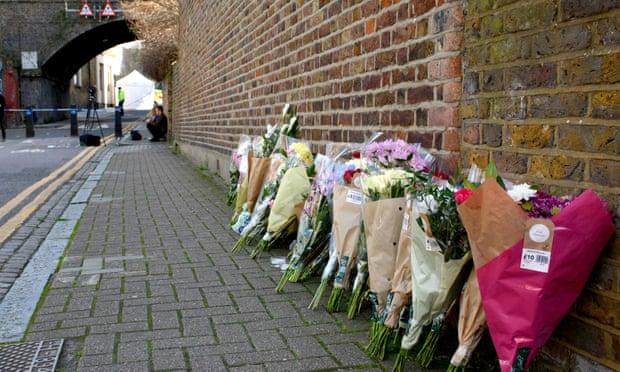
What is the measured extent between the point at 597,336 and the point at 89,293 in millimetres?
3041

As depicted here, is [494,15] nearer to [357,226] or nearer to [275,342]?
[357,226]

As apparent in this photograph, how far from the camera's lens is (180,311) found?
3621 millimetres

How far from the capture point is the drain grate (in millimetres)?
2805

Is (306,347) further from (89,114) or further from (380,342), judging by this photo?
(89,114)

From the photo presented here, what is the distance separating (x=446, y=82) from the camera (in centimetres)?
328

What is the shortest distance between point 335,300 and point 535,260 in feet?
5.34

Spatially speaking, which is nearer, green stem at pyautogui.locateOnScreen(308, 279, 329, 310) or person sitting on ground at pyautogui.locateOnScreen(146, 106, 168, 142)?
green stem at pyautogui.locateOnScreen(308, 279, 329, 310)

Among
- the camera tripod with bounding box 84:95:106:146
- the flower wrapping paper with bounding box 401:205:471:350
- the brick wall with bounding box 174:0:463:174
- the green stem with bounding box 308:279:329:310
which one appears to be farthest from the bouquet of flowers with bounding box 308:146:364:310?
the camera tripod with bounding box 84:95:106:146

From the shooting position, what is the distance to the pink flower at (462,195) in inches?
95.0

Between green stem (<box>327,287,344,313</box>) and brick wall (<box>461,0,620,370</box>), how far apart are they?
1.19m

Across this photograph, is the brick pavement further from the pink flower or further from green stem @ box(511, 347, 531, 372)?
the pink flower

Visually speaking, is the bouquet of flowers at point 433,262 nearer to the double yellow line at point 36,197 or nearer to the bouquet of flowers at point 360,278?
the bouquet of flowers at point 360,278

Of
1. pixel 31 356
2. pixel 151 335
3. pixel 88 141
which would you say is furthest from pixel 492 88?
pixel 88 141

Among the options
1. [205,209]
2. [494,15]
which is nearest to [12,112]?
[205,209]
